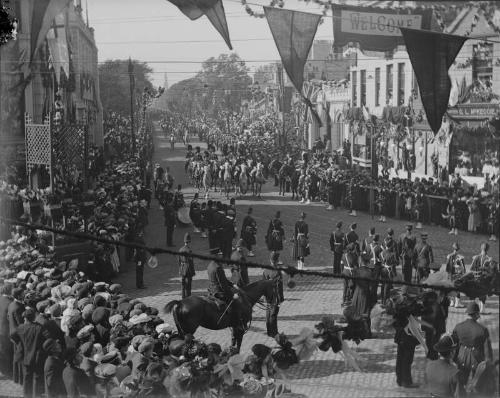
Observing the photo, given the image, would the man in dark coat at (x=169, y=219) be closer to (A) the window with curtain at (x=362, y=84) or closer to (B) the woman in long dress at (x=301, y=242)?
(B) the woman in long dress at (x=301, y=242)

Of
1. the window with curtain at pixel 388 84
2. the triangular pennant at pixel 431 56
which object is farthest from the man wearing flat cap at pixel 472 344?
the window with curtain at pixel 388 84

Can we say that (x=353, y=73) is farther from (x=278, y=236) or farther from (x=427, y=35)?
(x=427, y=35)

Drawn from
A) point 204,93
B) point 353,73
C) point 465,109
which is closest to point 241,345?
point 465,109

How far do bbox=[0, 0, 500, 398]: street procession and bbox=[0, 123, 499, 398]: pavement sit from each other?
6 cm

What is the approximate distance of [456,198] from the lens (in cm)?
2181

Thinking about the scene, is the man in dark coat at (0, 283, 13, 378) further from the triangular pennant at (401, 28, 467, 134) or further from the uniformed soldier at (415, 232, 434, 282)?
the uniformed soldier at (415, 232, 434, 282)

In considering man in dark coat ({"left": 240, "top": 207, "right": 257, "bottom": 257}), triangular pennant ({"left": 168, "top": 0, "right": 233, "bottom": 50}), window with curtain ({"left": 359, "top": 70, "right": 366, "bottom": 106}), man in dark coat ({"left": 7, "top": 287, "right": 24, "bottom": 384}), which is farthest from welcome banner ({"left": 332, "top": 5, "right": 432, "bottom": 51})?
window with curtain ({"left": 359, "top": 70, "right": 366, "bottom": 106})

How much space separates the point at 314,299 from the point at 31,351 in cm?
709

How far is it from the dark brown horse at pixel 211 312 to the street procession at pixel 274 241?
33 mm

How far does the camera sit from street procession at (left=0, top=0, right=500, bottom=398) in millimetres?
8367

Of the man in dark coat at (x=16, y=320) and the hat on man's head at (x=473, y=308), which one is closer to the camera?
the hat on man's head at (x=473, y=308)

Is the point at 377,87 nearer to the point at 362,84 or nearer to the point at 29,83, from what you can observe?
the point at 362,84

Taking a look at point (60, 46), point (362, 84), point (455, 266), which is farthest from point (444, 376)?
point (362, 84)

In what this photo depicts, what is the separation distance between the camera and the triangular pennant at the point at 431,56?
392 inches
